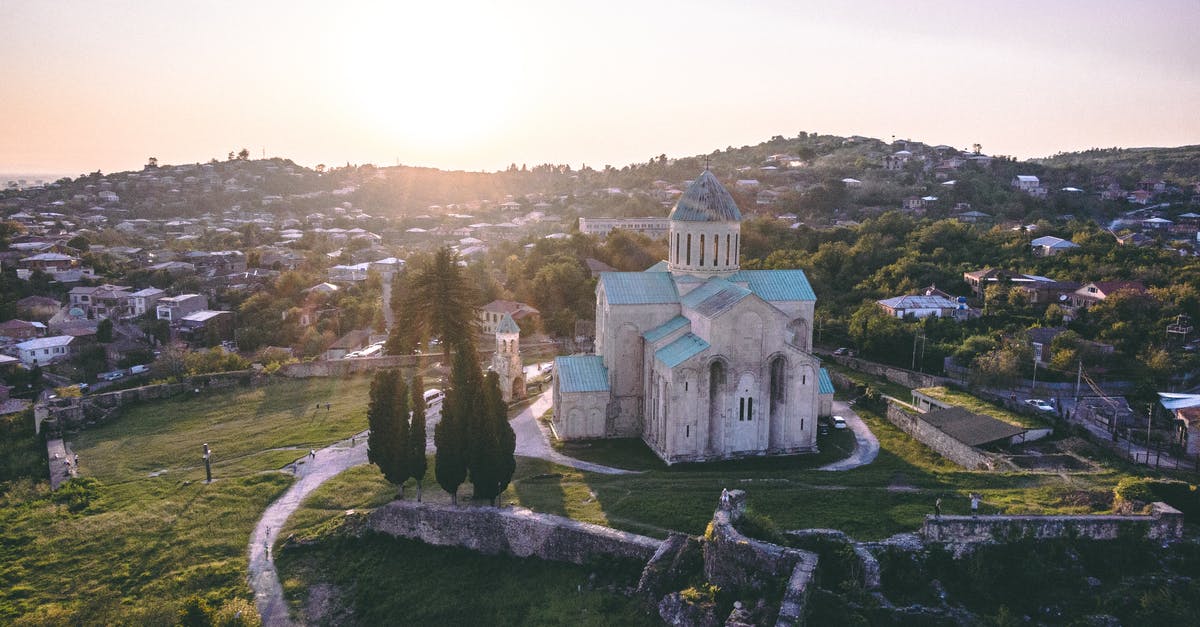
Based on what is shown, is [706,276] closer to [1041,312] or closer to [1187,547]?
[1187,547]

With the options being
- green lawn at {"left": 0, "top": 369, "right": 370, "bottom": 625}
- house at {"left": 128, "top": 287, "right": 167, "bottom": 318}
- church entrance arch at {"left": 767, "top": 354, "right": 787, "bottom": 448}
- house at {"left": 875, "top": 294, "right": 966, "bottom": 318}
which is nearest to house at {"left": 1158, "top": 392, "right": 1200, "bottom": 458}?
church entrance arch at {"left": 767, "top": 354, "right": 787, "bottom": 448}

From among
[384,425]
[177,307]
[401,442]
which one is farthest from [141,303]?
[401,442]

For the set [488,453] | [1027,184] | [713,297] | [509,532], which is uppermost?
[1027,184]

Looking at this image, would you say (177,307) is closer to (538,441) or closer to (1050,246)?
(538,441)

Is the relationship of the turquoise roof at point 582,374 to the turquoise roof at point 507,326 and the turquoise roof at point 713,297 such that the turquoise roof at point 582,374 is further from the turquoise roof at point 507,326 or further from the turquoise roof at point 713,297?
the turquoise roof at point 713,297

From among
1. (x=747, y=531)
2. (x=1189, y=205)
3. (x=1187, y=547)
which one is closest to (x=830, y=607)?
(x=747, y=531)

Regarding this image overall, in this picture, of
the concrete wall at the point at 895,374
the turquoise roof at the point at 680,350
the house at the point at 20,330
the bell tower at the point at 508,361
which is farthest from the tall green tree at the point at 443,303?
the house at the point at 20,330
